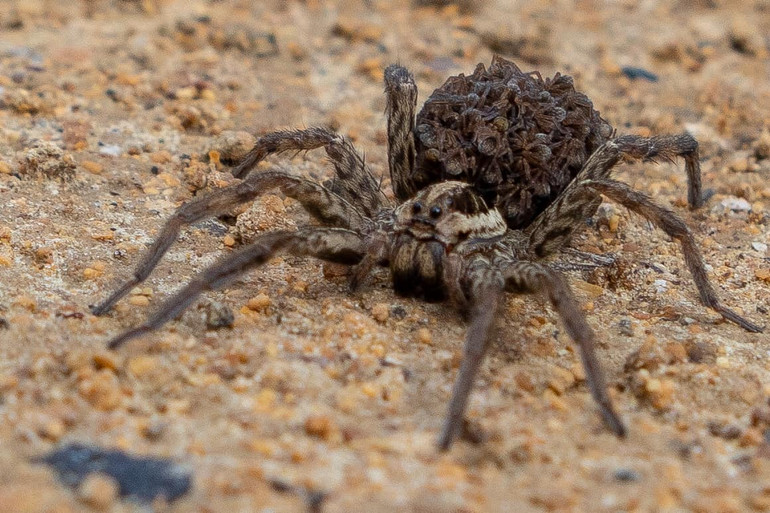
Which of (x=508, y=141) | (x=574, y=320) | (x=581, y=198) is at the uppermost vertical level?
(x=508, y=141)

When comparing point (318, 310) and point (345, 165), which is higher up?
point (345, 165)

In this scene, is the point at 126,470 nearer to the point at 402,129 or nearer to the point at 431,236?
the point at 431,236

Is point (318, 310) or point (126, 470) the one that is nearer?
point (126, 470)

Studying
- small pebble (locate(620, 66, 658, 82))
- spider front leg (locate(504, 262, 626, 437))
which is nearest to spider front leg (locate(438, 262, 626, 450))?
spider front leg (locate(504, 262, 626, 437))

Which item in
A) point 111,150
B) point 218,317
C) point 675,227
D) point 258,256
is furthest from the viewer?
point 111,150

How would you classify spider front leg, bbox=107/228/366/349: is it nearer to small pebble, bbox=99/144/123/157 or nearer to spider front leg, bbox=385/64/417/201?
spider front leg, bbox=385/64/417/201

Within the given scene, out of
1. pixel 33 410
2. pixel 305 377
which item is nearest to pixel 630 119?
pixel 305 377

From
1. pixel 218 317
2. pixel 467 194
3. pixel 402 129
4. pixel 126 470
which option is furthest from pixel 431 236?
pixel 126 470
